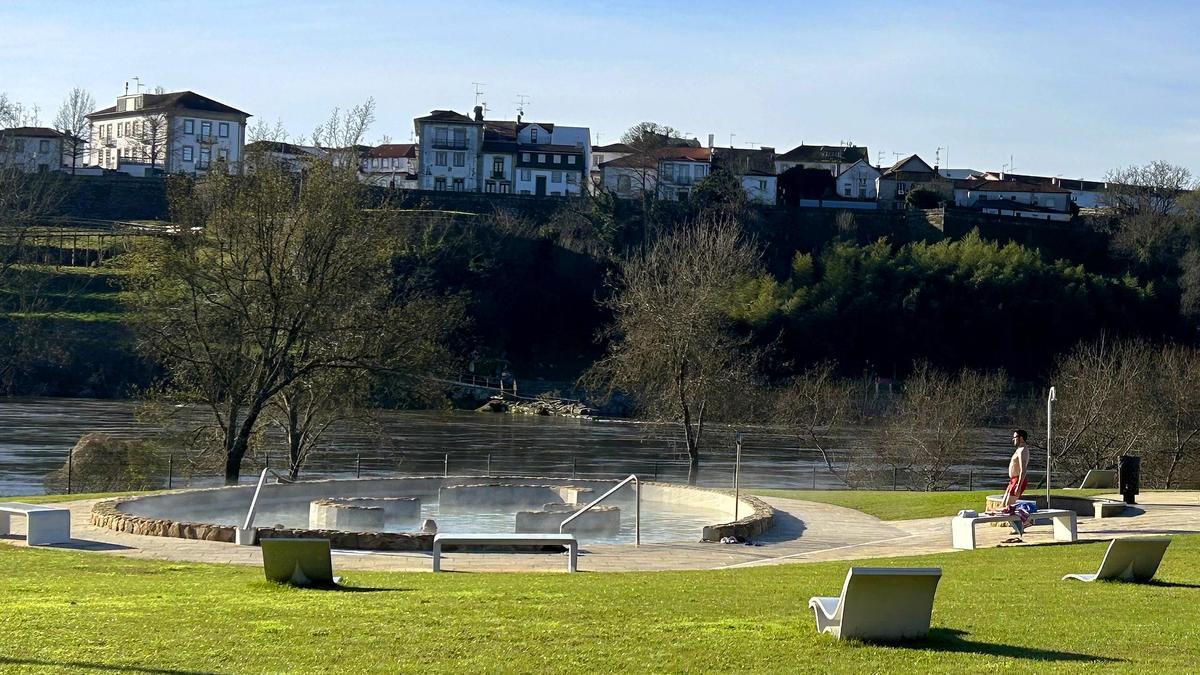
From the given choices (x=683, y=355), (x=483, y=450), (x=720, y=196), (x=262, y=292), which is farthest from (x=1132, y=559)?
(x=720, y=196)

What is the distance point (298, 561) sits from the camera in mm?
12359

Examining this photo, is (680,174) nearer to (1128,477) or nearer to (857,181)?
(857,181)

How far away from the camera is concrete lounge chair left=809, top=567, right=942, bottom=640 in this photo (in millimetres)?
9430

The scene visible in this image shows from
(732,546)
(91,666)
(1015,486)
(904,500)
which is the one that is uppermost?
(1015,486)

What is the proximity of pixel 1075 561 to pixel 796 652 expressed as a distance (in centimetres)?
790

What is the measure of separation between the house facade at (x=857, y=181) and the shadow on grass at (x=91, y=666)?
123 m

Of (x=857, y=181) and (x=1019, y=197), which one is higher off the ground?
(x=857, y=181)

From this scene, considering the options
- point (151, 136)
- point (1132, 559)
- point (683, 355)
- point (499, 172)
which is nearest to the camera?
point (1132, 559)

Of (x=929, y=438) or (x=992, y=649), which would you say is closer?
(x=992, y=649)

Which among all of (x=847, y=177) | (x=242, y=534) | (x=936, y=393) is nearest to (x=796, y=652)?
(x=242, y=534)

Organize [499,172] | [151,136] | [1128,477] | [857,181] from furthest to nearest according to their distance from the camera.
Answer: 1. [857,181]
2. [151,136]
3. [499,172]
4. [1128,477]

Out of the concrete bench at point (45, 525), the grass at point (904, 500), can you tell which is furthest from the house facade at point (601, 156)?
the concrete bench at point (45, 525)

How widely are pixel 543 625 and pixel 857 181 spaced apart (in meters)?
122

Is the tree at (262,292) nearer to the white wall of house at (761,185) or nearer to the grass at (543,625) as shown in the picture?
the grass at (543,625)
